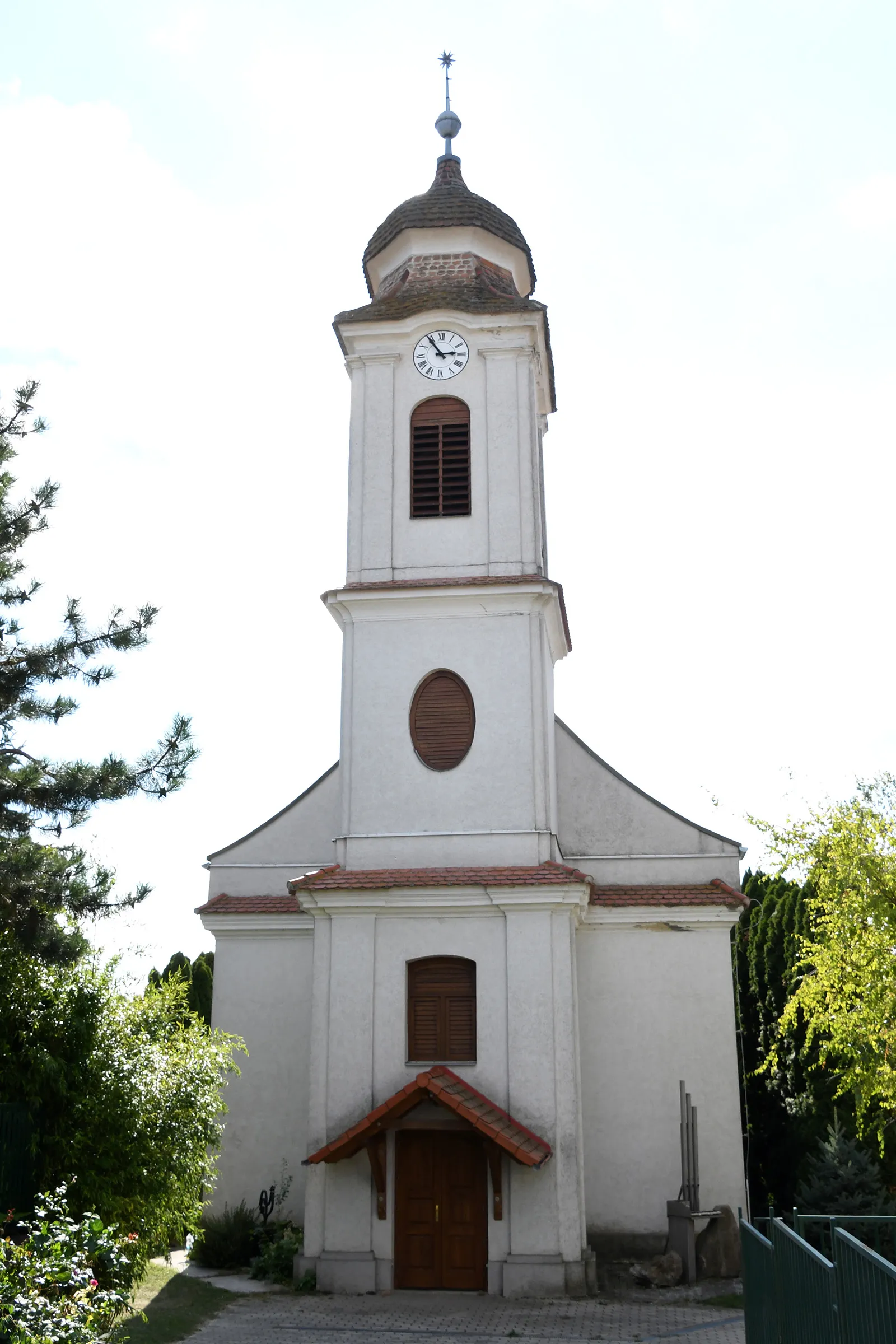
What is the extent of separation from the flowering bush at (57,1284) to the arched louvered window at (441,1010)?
272 inches

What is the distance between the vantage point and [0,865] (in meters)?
12.4

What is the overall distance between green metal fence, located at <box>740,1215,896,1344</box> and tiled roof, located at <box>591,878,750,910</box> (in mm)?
7979

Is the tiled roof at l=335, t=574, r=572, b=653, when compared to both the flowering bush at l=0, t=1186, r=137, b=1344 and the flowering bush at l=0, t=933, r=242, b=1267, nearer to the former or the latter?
the flowering bush at l=0, t=933, r=242, b=1267

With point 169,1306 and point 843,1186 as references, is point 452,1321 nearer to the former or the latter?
point 169,1306

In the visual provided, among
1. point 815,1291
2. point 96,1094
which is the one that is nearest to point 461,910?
point 96,1094

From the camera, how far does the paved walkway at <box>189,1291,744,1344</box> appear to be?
13.8m

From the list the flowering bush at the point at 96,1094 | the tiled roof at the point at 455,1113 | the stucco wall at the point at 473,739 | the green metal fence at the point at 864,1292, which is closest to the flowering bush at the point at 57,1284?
the flowering bush at the point at 96,1094

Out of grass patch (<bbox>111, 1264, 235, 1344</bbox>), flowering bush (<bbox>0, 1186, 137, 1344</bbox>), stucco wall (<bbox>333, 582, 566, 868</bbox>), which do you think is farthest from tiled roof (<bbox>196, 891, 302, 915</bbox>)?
flowering bush (<bbox>0, 1186, 137, 1344</bbox>)

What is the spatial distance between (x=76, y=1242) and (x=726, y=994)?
1159cm

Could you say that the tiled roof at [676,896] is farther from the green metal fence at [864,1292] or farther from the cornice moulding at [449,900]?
the green metal fence at [864,1292]

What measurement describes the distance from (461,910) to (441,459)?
24.8ft

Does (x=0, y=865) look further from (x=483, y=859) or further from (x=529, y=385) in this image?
(x=529, y=385)

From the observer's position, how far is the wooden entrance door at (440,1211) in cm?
1673

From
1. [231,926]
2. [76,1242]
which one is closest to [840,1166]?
[231,926]
